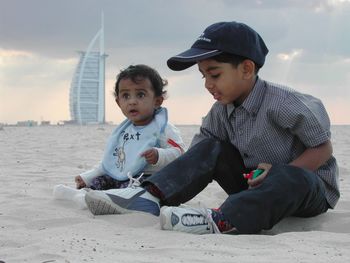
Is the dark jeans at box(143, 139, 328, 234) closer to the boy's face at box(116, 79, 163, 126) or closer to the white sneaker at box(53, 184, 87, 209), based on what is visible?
the white sneaker at box(53, 184, 87, 209)

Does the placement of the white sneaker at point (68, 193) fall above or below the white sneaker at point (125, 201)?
below

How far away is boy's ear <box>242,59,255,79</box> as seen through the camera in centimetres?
236

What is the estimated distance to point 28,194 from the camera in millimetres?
3201

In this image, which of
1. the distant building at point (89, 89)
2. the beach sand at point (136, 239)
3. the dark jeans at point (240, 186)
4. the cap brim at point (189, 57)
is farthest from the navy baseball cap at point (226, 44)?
the distant building at point (89, 89)

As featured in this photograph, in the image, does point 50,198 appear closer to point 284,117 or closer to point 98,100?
point 284,117

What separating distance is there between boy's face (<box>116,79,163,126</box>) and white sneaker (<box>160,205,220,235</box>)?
112 centimetres

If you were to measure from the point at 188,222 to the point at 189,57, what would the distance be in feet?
2.24

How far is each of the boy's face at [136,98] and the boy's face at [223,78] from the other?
823 mm

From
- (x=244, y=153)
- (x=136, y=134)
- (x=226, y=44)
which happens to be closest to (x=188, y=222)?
(x=244, y=153)

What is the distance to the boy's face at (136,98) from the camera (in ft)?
10.3

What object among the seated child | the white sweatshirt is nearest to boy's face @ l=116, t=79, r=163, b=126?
the seated child

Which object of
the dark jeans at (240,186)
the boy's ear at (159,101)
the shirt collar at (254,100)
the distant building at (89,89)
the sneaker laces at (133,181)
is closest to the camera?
the dark jeans at (240,186)

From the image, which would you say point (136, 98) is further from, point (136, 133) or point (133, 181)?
point (133, 181)

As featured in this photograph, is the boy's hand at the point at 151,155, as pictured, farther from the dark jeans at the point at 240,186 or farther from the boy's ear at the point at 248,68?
the boy's ear at the point at 248,68
